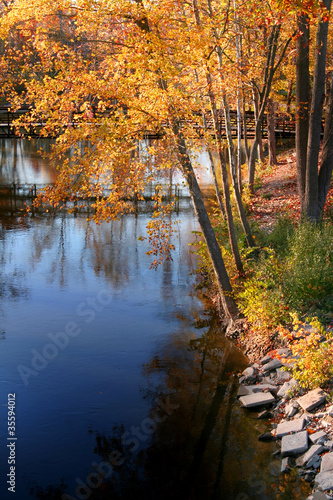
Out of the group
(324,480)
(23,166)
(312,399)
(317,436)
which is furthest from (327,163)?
(23,166)

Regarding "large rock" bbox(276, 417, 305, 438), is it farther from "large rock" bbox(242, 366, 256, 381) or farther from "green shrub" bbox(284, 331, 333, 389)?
"large rock" bbox(242, 366, 256, 381)

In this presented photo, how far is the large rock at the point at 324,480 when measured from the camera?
5574mm

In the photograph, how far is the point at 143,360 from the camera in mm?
9773

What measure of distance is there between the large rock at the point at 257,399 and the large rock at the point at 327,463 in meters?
1.90

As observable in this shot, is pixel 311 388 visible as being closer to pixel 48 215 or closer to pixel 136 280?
pixel 136 280

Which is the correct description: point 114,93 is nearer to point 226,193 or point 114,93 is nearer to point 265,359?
point 226,193

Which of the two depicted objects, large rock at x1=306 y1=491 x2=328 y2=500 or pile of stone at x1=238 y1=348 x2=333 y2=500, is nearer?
large rock at x1=306 y1=491 x2=328 y2=500

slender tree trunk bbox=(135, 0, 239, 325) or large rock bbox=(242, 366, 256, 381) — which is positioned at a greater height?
slender tree trunk bbox=(135, 0, 239, 325)

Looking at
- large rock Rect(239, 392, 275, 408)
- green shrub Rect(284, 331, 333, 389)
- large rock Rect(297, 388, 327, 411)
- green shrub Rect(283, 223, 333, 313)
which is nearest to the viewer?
large rock Rect(297, 388, 327, 411)

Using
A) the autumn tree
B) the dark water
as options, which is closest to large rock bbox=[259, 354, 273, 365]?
the dark water

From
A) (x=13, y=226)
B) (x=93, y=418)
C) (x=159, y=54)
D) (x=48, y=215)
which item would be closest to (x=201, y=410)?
(x=93, y=418)

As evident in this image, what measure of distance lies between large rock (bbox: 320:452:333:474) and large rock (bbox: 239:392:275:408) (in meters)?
1.90

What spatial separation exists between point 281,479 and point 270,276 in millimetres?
4858

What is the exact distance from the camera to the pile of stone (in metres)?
5.97
